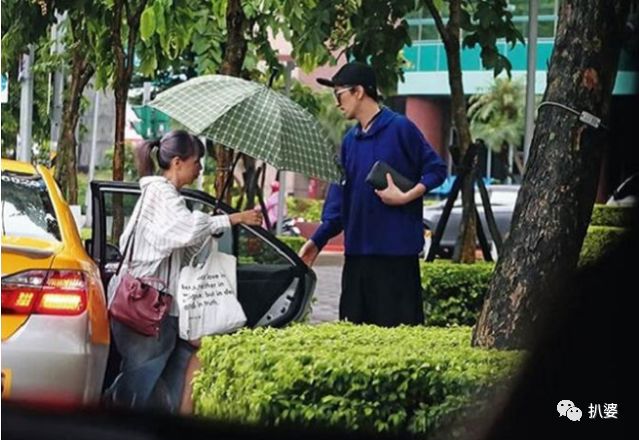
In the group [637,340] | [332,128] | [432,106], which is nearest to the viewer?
[637,340]

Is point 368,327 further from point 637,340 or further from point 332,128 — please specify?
point 332,128

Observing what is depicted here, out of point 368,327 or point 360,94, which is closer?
point 368,327

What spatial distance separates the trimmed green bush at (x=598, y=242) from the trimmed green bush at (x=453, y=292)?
3.19 meters

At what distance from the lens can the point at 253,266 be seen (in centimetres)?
712

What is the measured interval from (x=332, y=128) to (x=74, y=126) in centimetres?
2926

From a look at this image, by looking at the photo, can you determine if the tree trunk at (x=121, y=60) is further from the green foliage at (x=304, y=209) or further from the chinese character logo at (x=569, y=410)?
the green foliage at (x=304, y=209)

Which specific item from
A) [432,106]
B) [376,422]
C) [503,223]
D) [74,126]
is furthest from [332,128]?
[376,422]

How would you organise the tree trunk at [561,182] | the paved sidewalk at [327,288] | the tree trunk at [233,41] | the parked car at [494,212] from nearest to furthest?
the tree trunk at [561,182], the tree trunk at [233,41], the paved sidewalk at [327,288], the parked car at [494,212]

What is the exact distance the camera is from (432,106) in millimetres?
33562

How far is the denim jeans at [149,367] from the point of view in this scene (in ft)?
18.6

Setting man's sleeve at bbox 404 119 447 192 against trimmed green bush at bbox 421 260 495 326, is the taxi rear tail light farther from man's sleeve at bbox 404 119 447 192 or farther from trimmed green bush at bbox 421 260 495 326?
trimmed green bush at bbox 421 260 495 326

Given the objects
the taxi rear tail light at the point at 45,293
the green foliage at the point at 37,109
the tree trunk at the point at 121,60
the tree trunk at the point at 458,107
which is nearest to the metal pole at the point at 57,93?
the green foliage at the point at 37,109

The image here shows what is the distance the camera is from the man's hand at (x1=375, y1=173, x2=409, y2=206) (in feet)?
19.0

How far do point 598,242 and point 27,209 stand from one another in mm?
2774
